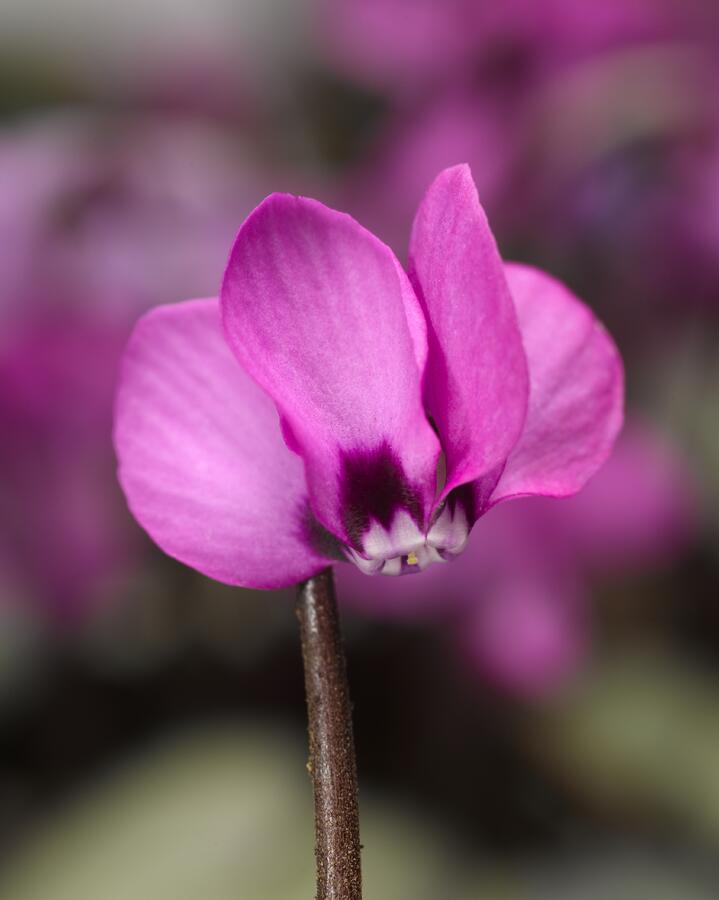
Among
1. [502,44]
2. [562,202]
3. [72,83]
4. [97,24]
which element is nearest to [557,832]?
[562,202]

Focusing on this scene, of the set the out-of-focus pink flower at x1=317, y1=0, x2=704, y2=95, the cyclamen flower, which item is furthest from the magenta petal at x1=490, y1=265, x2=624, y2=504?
the out-of-focus pink flower at x1=317, y1=0, x2=704, y2=95

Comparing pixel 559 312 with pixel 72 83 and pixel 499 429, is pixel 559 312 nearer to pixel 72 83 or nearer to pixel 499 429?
pixel 499 429

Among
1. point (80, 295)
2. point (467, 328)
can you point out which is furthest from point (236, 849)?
point (467, 328)

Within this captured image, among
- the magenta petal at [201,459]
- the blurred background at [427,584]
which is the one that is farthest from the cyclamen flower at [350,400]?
the blurred background at [427,584]

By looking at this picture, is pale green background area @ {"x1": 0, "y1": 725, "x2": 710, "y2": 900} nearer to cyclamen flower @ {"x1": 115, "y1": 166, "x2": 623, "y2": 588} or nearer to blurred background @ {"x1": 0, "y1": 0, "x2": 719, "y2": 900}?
blurred background @ {"x1": 0, "y1": 0, "x2": 719, "y2": 900}

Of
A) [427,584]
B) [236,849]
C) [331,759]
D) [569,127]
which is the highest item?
[569,127]

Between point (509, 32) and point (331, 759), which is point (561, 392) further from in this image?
point (509, 32)

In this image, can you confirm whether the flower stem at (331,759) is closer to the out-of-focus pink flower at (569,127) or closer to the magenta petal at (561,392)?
the magenta petal at (561,392)
